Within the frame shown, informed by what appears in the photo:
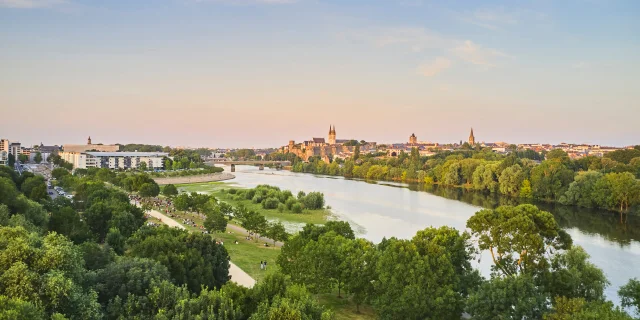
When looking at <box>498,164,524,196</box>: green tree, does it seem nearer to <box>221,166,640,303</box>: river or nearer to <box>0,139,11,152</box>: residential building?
<box>221,166,640,303</box>: river

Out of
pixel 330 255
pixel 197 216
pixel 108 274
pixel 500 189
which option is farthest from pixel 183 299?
pixel 500 189

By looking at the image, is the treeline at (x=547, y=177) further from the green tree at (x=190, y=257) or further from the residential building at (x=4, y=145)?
the residential building at (x=4, y=145)

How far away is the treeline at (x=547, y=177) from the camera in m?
44.4

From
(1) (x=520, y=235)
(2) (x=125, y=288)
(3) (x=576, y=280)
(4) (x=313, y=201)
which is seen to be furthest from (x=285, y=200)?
(2) (x=125, y=288)

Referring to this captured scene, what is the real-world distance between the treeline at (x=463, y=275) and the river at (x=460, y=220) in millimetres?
3926

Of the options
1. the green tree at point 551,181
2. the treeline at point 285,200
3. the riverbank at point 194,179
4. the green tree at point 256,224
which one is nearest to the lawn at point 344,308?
the green tree at point 256,224

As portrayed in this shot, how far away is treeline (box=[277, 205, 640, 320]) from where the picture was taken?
508 inches

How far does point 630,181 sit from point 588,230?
524 inches

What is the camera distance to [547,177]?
51781 millimetres

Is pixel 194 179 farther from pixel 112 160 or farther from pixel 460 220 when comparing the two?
pixel 460 220

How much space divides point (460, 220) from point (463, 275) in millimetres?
23826

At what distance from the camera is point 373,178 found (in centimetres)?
9281

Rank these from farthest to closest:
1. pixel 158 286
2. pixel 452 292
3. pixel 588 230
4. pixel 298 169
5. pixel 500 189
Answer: pixel 298 169, pixel 500 189, pixel 588 230, pixel 452 292, pixel 158 286

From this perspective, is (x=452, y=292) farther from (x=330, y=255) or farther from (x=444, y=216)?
(x=444, y=216)
